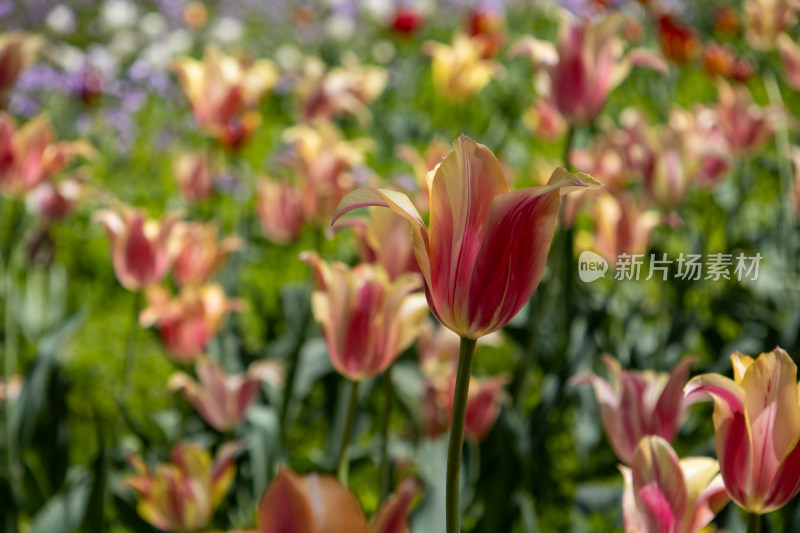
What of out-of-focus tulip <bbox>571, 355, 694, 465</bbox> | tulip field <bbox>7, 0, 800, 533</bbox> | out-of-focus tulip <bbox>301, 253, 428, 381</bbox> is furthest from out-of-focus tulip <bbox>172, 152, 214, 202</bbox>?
out-of-focus tulip <bbox>571, 355, 694, 465</bbox>

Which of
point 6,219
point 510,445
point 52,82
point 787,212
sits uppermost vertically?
point 510,445

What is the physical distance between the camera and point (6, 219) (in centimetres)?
319

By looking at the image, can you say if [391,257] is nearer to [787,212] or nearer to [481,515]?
[481,515]

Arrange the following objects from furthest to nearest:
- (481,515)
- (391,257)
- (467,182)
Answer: (481,515)
(391,257)
(467,182)

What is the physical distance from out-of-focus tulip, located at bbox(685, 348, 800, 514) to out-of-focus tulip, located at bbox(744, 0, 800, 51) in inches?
80.7

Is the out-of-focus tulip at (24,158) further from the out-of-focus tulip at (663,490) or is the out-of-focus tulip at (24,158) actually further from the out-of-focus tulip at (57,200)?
the out-of-focus tulip at (663,490)

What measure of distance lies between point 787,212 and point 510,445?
1.43 meters

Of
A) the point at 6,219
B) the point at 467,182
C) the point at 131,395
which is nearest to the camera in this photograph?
the point at 467,182

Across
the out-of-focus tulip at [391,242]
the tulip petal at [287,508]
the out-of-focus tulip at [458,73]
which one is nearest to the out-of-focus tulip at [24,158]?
the out-of-focus tulip at [391,242]

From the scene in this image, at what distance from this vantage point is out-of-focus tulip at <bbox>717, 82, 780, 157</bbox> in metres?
1.98

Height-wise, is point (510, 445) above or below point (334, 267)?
below

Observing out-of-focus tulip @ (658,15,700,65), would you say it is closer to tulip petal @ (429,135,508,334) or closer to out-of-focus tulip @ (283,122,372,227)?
out-of-focus tulip @ (283,122,372,227)

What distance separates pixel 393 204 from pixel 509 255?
0.31ft

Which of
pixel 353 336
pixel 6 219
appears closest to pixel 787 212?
pixel 353 336
